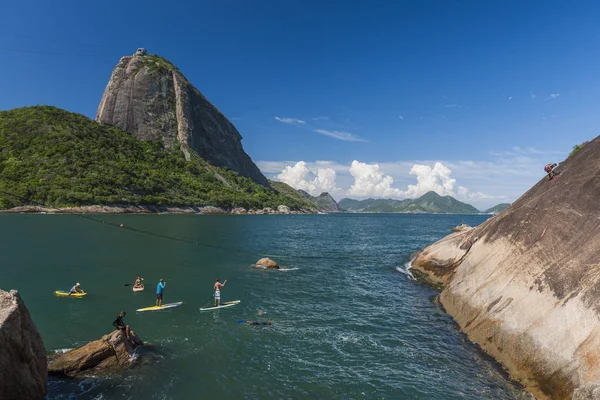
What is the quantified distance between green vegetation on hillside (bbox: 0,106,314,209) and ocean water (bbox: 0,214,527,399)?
86.8 metres

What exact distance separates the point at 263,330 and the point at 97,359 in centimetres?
1041

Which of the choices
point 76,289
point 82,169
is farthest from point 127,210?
point 76,289

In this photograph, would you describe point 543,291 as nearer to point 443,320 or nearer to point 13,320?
point 443,320

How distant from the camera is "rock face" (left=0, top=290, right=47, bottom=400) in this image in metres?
11.4

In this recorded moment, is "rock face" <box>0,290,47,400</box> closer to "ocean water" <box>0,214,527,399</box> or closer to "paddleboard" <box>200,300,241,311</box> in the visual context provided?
"ocean water" <box>0,214,527,399</box>

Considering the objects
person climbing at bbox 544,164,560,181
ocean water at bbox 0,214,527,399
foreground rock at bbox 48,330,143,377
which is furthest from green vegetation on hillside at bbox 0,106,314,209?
person climbing at bbox 544,164,560,181

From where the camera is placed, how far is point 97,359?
56.0ft

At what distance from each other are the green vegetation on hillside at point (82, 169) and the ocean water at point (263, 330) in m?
86.8

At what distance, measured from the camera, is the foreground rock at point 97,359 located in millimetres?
16359

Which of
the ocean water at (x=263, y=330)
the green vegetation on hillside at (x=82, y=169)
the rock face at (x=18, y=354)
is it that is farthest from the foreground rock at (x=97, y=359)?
the green vegetation on hillside at (x=82, y=169)

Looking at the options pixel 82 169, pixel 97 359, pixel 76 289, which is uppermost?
pixel 82 169

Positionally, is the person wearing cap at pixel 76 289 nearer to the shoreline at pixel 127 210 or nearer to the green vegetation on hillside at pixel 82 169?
the shoreline at pixel 127 210

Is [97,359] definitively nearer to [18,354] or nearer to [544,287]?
[18,354]

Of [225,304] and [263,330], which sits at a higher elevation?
[263,330]
